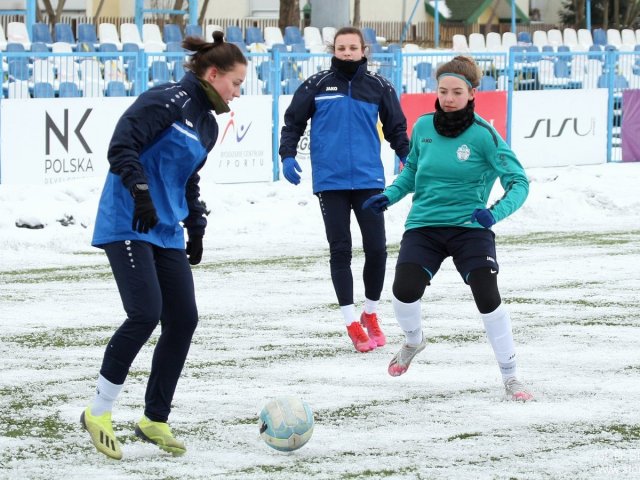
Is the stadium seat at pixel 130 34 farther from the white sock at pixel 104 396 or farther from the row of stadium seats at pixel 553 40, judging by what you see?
the white sock at pixel 104 396

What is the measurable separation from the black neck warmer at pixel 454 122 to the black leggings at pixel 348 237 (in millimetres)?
1617

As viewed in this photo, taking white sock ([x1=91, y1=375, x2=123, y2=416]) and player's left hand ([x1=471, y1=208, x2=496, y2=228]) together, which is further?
player's left hand ([x1=471, y1=208, x2=496, y2=228])

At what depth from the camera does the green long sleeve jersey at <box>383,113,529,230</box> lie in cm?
723

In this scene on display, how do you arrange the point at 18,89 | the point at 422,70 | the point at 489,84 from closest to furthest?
the point at 18,89 → the point at 422,70 → the point at 489,84

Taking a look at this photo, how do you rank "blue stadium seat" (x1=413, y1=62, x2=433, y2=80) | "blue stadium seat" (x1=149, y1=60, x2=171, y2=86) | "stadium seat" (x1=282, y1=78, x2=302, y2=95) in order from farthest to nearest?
"blue stadium seat" (x1=413, y1=62, x2=433, y2=80), "stadium seat" (x1=282, y1=78, x2=302, y2=95), "blue stadium seat" (x1=149, y1=60, x2=171, y2=86)

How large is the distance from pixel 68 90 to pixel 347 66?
9.25 metres

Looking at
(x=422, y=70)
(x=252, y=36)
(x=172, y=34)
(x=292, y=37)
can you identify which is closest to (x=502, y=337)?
(x=422, y=70)

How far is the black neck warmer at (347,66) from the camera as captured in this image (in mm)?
8867

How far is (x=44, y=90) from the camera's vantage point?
1733cm

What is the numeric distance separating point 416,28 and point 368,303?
52038 millimetres

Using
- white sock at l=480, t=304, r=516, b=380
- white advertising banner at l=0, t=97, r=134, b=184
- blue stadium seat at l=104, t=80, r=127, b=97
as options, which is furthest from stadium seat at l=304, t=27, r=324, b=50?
white sock at l=480, t=304, r=516, b=380

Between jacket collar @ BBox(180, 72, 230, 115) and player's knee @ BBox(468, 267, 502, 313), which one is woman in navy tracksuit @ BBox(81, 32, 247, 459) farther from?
player's knee @ BBox(468, 267, 502, 313)

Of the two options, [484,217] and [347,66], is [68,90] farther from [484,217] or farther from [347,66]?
[484,217]

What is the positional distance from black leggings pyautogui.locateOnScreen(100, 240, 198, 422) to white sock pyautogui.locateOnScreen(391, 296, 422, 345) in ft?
5.33
